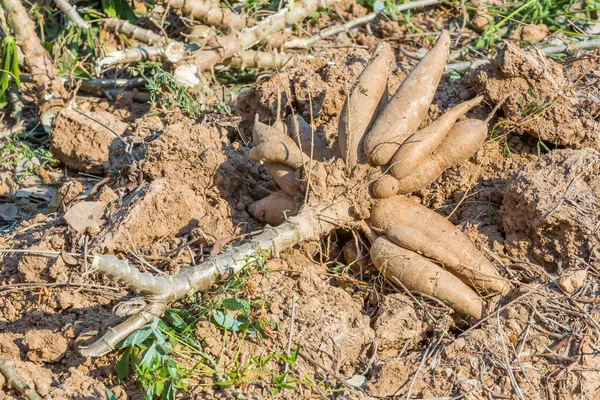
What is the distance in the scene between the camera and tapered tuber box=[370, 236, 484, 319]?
3.05 meters

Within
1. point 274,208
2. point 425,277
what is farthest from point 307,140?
point 425,277

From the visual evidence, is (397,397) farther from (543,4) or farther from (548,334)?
(543,4)

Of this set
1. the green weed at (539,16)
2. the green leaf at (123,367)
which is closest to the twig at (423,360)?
the green leaf at (123,367)

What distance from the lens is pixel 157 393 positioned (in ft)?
8.43

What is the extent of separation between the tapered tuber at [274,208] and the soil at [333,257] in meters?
0.07

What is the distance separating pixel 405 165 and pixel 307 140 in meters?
0.51

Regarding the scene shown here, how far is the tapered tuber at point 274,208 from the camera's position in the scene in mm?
3332

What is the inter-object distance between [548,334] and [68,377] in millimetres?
1796

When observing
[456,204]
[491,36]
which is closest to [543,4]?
[491,36]

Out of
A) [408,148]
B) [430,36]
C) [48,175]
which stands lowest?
[48,175]

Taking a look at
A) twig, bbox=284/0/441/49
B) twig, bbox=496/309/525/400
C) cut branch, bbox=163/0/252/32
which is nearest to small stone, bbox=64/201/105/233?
twig, bbox=496/309/525/400

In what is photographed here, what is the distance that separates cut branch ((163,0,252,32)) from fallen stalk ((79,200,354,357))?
7.17ft

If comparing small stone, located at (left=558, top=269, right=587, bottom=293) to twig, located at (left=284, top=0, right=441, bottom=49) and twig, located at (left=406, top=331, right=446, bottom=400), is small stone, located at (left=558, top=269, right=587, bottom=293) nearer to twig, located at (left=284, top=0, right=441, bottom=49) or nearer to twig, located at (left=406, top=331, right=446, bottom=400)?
twig, located at (left=406, top=331, right=446, bottom=400)

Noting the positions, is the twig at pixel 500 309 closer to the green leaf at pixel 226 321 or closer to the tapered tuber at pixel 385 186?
the tapered tuber at pixel 385 186
